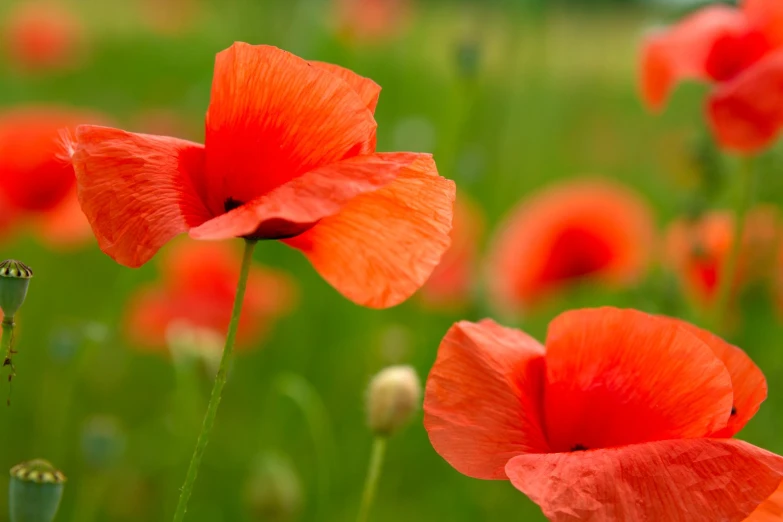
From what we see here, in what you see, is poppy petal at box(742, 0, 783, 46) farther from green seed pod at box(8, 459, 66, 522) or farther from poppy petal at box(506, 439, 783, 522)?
green seed pod at box(8, 459, 66, 522)

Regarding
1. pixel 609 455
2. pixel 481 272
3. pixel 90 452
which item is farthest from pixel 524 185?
pixel 609 455

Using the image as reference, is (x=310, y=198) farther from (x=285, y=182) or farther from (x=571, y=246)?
(x=571, y=246)

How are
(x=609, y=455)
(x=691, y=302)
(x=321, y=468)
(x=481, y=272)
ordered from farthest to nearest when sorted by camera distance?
(x=481, y=272) → (x=691, y=302) → (x=321, y=468) → (x=609, y=455)

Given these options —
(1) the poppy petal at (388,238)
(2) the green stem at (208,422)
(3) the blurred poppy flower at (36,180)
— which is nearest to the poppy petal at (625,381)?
(1) the poppy petal at (388,238)

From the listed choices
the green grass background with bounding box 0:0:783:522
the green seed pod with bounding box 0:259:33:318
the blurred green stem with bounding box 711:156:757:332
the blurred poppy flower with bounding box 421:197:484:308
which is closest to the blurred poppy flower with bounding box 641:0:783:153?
the blurred green stem with bounding box 711:156:757:332

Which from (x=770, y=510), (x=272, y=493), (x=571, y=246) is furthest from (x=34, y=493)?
(x=571, y=246)

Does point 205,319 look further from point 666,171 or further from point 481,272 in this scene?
point 666,171
